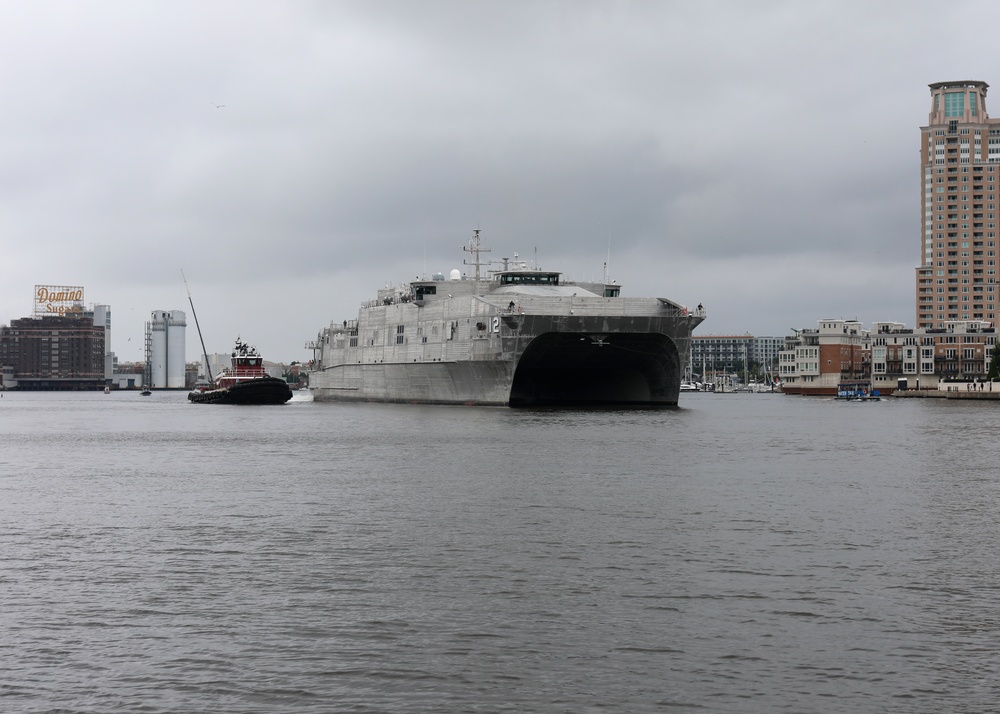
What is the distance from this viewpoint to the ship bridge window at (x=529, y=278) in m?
96.2

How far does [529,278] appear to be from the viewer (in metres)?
96.6

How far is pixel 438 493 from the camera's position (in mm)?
32625

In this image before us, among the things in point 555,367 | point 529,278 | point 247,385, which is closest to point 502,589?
point 555,367

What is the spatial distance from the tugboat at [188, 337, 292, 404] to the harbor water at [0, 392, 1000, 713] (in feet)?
234

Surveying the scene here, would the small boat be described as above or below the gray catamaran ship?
below

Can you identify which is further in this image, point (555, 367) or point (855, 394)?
point (855, 394)

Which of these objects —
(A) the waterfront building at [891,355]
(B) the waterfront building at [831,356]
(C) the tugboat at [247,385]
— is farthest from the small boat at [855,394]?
(C) the tugboat at [247,385]

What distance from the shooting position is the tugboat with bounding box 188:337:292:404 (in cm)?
11194

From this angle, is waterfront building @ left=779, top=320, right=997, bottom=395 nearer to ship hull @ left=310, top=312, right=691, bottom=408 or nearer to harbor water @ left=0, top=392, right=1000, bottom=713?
ship hull @ left=310, top=312, right=691, bottom=408

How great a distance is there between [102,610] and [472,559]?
7035 millimetres

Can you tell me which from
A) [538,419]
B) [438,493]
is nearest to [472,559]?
[438,493]

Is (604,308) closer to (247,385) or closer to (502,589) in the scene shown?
(247,385)

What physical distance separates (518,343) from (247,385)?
41812 millimetres

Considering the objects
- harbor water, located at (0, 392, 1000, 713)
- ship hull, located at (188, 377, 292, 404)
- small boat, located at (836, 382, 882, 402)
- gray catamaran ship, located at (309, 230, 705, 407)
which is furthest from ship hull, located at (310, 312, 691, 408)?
small boat, located at (836, 382, 882, 402)
